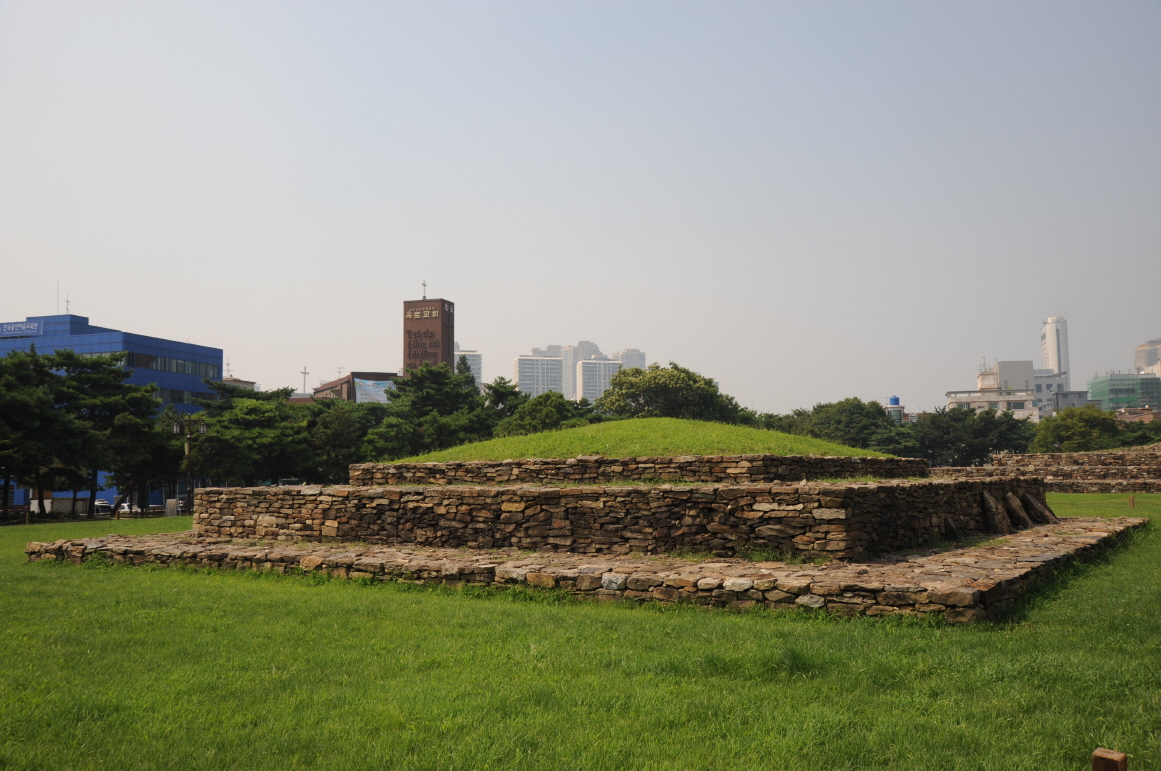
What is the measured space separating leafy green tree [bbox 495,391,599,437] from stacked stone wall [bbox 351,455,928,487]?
869 inches

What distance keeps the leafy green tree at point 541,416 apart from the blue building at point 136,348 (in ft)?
147

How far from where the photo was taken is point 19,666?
5207 millimetres

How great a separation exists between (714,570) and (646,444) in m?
7.03

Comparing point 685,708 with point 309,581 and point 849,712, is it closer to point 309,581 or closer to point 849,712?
point 849,712

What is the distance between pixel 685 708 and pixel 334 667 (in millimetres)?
2665

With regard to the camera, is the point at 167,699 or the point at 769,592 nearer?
the point at 167,699

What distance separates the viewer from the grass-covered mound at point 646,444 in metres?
14.4

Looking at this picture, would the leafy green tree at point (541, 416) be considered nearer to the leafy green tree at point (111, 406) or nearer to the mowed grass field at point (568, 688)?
the leafy green tree at point (111, 406)

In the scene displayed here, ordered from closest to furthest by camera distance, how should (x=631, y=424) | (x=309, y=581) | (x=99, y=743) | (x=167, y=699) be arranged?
(x=99, y=743)
(x=167, y=699)
(x=309, y=581)
(x=631, y=424)

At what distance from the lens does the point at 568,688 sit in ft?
15.1

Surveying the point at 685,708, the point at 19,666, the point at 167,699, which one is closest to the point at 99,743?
the point at 167,699

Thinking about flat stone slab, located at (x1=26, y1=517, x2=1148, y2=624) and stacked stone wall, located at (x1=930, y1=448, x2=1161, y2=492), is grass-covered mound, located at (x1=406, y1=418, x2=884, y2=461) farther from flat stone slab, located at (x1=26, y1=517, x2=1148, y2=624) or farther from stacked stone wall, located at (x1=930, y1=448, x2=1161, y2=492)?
stacked stone wall, located at (x1=930, y1=448, x2=1161, y2=492)

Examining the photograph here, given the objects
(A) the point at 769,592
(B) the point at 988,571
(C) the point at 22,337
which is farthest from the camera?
(C) the point at 22,337

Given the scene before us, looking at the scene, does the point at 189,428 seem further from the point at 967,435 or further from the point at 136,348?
the point at 967,435
